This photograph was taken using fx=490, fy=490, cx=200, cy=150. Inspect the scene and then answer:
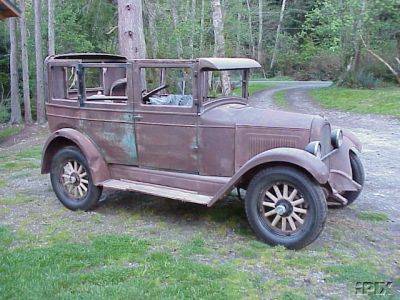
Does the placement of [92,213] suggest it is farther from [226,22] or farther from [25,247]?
[226,22]

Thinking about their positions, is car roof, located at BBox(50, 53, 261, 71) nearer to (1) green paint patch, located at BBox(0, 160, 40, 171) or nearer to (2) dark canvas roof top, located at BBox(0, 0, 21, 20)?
(1) green paint patch, located at BBox(0, 160, 40, 171)

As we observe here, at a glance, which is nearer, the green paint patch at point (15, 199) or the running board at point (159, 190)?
the running board at point (159, 190)

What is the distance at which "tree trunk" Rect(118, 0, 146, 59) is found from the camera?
30.2ft

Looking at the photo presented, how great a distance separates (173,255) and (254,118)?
5.50ft

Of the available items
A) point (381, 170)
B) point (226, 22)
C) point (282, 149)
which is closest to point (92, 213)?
point (282, 149)

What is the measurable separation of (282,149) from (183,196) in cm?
123

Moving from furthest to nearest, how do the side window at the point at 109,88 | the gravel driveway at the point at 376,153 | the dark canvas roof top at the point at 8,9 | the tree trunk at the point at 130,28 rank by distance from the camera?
the dark canvas roof top at the point at 8,9, the tree trunk at the point at 130,28, the gravel driveway at the point at 376,153, the side window at the point at 109,88

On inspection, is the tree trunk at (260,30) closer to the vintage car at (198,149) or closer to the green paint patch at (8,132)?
the green paint patch at (8,132)

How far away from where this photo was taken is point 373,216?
5859mm

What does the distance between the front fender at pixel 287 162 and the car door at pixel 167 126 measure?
62 cm

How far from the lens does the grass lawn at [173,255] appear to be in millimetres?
4002

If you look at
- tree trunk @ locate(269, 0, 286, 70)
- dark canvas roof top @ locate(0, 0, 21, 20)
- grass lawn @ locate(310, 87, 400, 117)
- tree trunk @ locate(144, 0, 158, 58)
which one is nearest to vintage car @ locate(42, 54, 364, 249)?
dark canvas roof top @ locate(0, 0, 21, 20)

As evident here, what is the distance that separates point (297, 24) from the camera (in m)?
42.3

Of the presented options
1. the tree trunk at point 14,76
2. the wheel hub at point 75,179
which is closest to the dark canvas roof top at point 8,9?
the wheel hub at point 75,179
